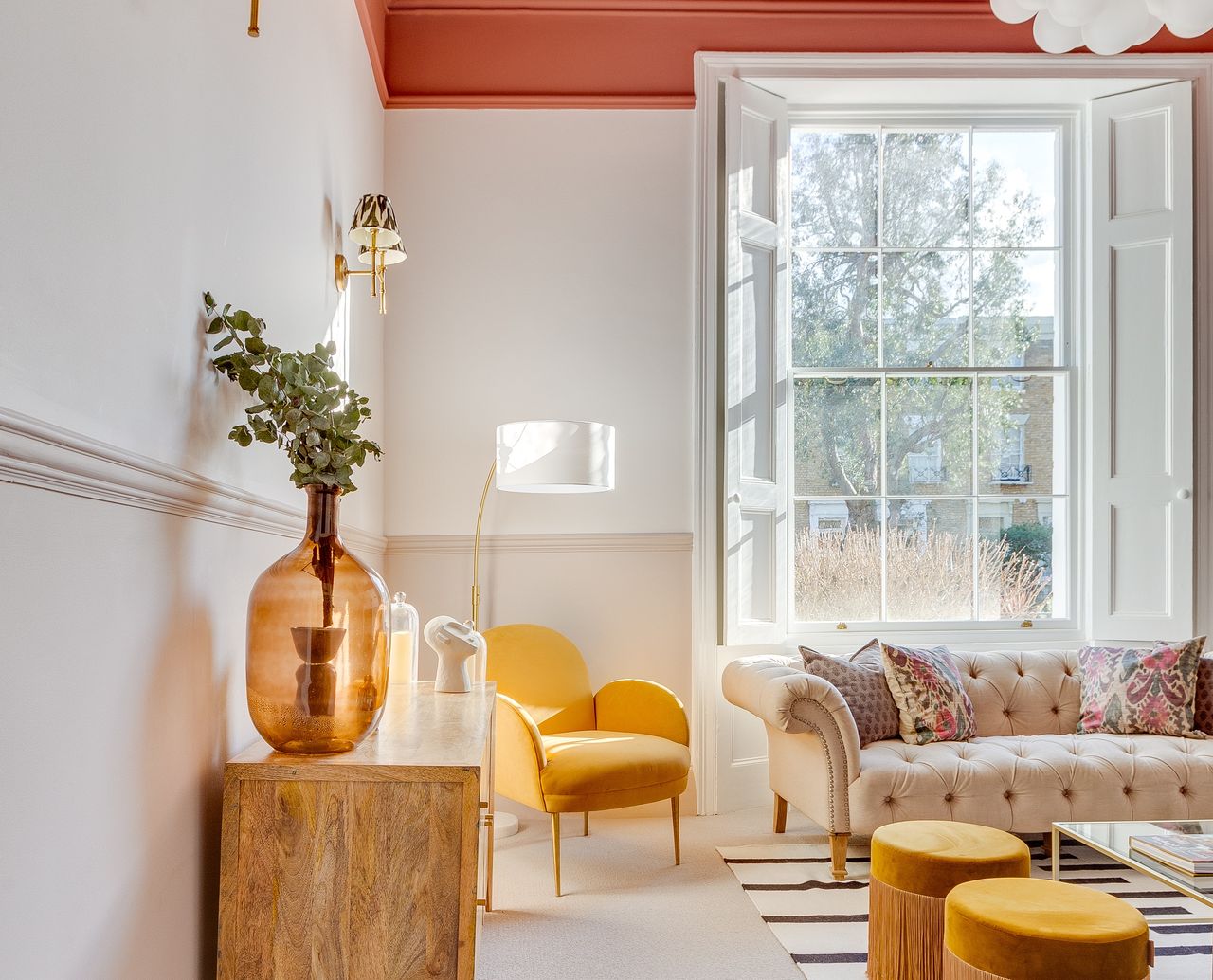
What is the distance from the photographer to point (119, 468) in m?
1.36

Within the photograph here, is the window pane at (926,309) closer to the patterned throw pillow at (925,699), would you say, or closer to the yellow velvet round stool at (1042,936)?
the patterned throw pillow at (925,699)

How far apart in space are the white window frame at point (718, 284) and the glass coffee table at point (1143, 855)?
5.49ft

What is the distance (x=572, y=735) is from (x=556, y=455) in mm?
1035

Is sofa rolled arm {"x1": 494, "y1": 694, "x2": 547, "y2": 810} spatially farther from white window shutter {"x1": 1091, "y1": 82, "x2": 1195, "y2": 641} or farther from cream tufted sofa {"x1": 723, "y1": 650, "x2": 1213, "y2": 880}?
white window shutter {"x1": 1091, "y1": 82, "x2": 1195, "y2": 641}

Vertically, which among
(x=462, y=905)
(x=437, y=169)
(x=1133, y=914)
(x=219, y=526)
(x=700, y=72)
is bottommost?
(x=1133, y=914)

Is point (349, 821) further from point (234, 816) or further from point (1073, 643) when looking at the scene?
point (1073, 643)

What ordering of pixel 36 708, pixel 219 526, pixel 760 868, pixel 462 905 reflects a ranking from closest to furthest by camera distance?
pixel 36 708
pixel 462 905
pixel 219 526
pixel 760 868

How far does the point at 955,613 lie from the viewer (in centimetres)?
450

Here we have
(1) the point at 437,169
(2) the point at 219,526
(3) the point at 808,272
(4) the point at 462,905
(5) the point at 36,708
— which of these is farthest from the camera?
(3) the point at 808,272

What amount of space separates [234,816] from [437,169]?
3.25 meters

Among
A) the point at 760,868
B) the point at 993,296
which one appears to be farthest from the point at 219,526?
the point at 993,296

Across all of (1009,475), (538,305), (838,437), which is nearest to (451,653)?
(538,305)

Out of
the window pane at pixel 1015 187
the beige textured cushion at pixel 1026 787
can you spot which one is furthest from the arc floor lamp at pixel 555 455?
the window pane at pixel 1015 187

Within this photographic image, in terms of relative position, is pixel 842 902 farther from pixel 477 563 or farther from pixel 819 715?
pixel 477 563
